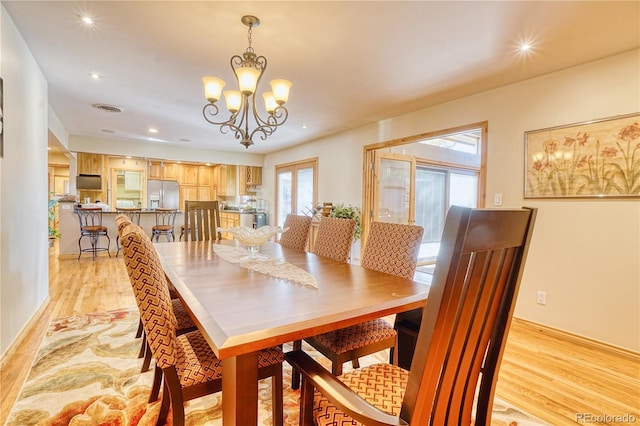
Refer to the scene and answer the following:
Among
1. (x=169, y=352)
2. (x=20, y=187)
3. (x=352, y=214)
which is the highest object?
(x=20, y=187)

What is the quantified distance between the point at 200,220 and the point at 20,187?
5.19 ft

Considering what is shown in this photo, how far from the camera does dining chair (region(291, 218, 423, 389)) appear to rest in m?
1.61

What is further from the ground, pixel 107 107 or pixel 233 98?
pixel 107 107

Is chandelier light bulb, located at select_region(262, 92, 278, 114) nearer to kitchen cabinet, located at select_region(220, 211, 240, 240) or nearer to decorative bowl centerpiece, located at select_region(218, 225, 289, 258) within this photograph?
decorative bowl centerpiece, located at select_region(218, 225, 289, 258)

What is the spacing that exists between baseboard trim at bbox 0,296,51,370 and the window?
406cm

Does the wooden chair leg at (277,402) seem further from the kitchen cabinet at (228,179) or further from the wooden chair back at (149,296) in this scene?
the kitchen cabinet at (228,179)

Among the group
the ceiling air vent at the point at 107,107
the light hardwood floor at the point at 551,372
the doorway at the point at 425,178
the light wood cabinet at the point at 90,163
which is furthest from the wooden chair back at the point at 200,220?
the light wood cabinet at the point at 90,163

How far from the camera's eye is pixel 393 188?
16.3 feet

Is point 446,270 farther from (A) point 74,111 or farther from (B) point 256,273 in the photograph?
(A) point 74,111

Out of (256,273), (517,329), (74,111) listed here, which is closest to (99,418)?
(256,273)

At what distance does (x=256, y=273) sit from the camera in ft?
5.79

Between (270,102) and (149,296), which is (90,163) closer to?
(270,102)

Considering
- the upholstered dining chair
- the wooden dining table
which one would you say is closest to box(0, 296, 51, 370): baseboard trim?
the upholstered dining chair

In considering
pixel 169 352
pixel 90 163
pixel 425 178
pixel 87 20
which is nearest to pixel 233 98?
pixel 87 20
